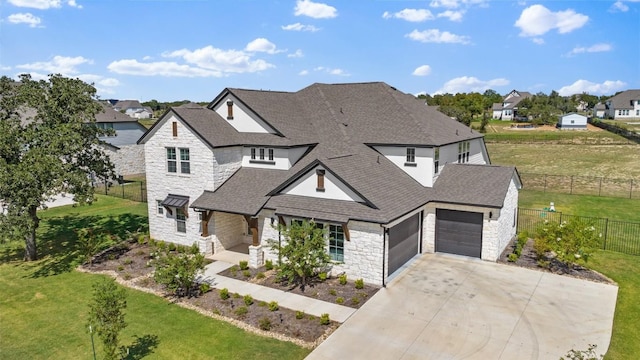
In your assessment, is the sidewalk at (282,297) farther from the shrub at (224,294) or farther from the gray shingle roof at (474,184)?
the gray shingle roof at (474,184)

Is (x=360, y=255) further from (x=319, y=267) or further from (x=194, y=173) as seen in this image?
(x=194, y=173)

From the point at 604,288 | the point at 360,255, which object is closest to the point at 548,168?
the point at 604,288

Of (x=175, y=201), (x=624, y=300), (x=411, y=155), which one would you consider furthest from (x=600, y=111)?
(x=175, y=201)

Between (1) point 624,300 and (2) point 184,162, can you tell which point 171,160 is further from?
(1) point 624,300

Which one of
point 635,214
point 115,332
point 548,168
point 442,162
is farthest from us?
point 548,168

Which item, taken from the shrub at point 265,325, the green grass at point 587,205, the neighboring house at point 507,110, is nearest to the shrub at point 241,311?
the shrub at point 265,325

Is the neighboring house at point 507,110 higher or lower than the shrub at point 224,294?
higher
